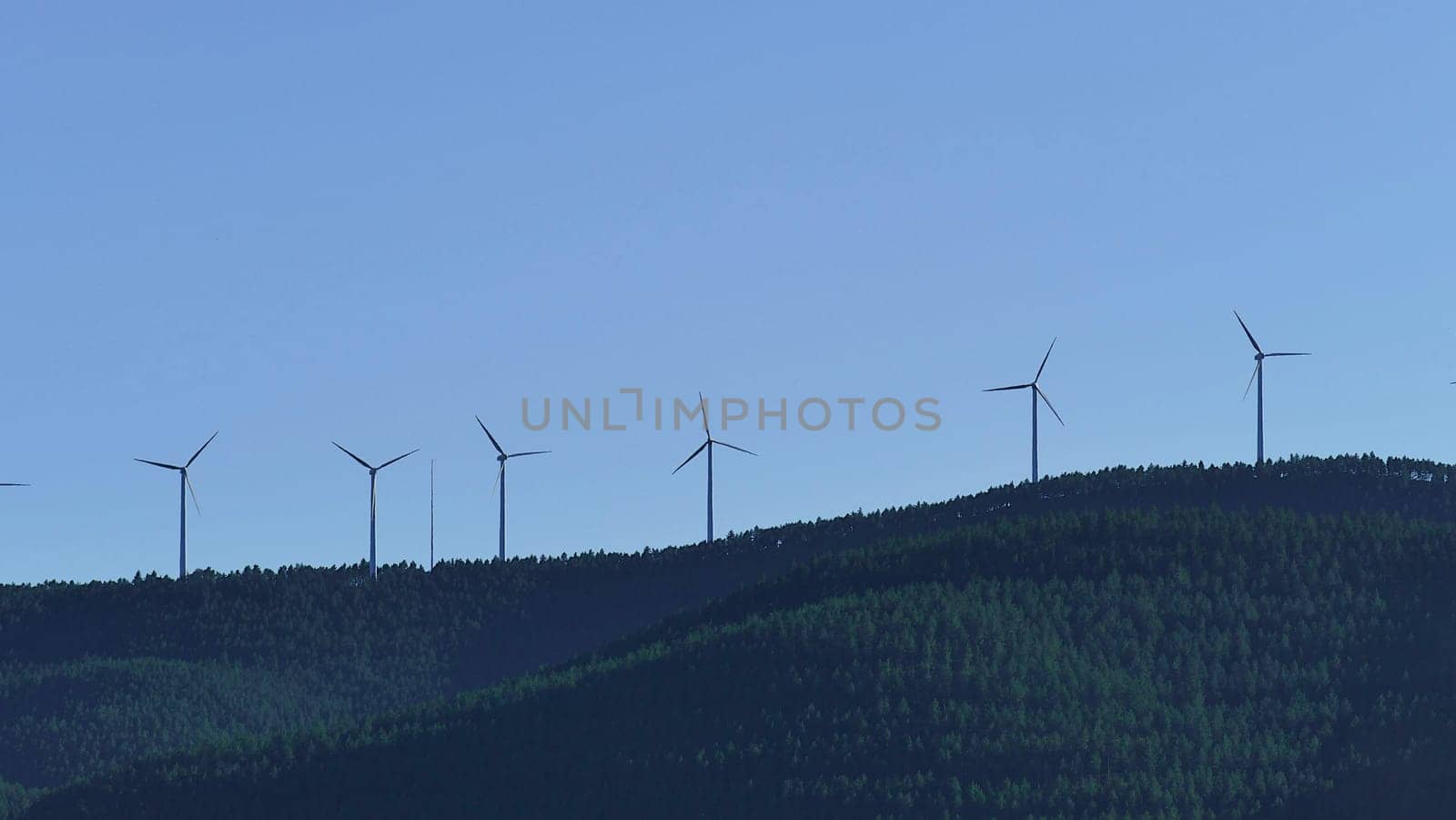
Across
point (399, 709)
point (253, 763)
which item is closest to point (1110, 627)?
point (399, 709)

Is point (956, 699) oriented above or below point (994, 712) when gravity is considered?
above

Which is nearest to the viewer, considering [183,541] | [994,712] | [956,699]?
[994,712]

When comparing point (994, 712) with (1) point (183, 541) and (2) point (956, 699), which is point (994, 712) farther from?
(1) point (183, 541)

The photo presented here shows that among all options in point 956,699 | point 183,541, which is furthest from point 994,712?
point 183,541

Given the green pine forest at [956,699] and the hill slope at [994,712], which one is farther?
the green pine forest at [956,699]

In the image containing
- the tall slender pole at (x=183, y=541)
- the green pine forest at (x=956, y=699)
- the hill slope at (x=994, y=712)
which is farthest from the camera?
the tall slender pole at (x=183, y=541)

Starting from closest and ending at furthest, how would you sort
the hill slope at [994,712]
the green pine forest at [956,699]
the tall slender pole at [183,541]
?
the hill slope at [994,712]
the green pine forest at [956,699]
the tall slender pole at [183,541]
